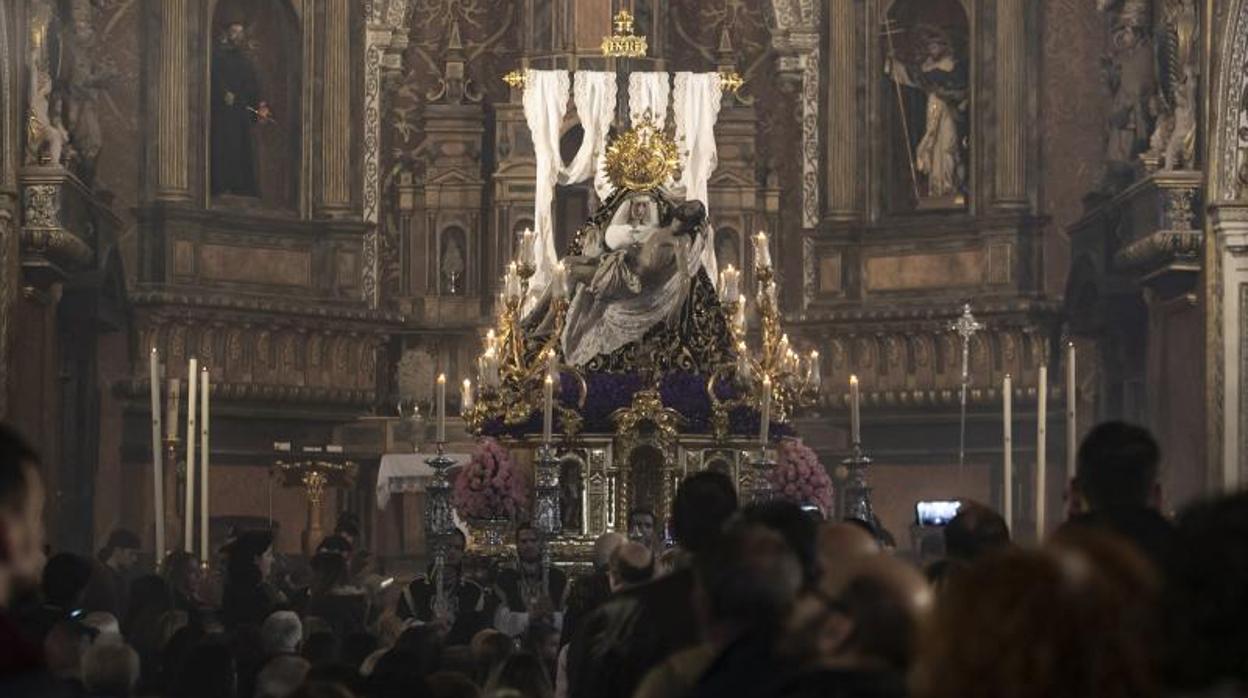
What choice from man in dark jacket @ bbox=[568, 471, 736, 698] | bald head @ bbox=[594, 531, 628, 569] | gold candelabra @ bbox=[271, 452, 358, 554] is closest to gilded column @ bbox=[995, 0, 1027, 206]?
gold candelabra @ bbox=[271, 452, 358, 554]

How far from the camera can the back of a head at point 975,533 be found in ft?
30.9

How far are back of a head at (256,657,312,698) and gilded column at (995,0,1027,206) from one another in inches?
760

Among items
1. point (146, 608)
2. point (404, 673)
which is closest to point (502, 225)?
point (146, 608)

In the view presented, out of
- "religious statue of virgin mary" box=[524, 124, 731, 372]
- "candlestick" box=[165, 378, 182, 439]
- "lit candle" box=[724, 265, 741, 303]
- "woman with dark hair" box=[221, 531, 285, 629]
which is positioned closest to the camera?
"woman with dark hair" box=[221, 531, 285, 629]

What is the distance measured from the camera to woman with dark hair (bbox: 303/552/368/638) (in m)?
15.8

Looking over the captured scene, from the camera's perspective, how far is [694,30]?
30.1m

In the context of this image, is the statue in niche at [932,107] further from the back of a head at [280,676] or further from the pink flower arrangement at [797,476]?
the back of a head at [280,676]

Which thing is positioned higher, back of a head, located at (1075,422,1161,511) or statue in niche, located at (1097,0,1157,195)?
statue in niche, located at (1097,0,1157,195)

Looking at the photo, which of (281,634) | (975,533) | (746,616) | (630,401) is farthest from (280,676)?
(630,401)

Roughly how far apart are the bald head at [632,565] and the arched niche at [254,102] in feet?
60.3

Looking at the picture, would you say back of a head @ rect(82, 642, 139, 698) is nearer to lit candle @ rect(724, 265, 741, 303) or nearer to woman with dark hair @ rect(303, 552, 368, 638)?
woman with dark hair @ rect(303, 552, 368, 638)

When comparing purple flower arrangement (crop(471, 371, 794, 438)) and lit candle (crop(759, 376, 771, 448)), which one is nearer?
lit candle (crop(759, 376, 771, 448))

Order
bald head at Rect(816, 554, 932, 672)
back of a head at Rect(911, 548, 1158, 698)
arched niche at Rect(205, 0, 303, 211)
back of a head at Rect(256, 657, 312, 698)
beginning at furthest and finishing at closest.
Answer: arched niche at Rect(205, 0, 303, 211), back of a head at Rect(256, 657, 312, 698), bald head at Rect(816, 554, 932, 672), back of a head at Rect(911, 548, 1158, 698)

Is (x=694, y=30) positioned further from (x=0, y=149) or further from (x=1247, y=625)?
(x=1247, y=625)
